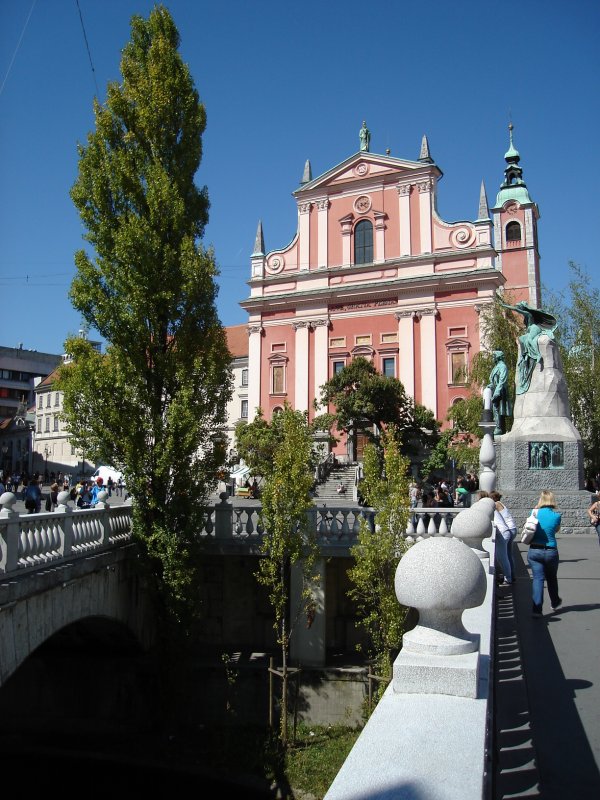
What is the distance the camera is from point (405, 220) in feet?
143

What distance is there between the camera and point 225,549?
16.4 m

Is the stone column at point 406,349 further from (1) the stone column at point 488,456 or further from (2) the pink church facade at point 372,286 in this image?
(1) the stone column at point 488,456

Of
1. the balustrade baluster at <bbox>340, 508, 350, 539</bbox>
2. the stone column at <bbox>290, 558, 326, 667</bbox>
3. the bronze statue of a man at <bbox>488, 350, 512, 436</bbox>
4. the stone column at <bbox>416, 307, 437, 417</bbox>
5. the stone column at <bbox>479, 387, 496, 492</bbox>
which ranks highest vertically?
the stone column at <bbox>416, 307, 437, 417</bbox>

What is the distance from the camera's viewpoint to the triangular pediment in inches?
1706

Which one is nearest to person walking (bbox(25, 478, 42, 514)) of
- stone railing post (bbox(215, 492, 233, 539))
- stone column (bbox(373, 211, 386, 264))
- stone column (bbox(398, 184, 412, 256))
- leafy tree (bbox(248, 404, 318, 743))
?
stone railing post (bbox(215, 492, 233, 539))

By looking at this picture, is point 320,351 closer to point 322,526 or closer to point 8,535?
point 322,526

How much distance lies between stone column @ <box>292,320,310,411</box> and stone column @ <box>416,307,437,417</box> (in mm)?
7498

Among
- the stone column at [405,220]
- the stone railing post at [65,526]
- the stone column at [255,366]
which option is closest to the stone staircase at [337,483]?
the stone column at [255,366]

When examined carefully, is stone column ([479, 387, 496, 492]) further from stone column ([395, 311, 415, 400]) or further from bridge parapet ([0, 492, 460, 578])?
stone column ([395, 311, 415, 400])

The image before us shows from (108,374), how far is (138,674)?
23.6 feet

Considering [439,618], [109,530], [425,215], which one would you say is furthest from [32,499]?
[425,215]

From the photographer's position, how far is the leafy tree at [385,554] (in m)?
14.4

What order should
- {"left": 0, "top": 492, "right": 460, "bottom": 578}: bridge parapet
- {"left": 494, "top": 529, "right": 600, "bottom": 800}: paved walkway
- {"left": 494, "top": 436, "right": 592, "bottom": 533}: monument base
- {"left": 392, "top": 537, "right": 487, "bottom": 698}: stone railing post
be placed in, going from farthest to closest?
1. {"left": 494, "top": 436, "right": 592, "bottom": 533}: monument base
2. {"left": 0, "top": 492, "right": 460, "bottom": 578}: bridge parapet
3. {"left": 494, "top": 529, "right": 600, "bottom": 800}: paved walkway
4. {"left": 392, "top": 537, "right": 487, "bottom": 698}: stone railing post

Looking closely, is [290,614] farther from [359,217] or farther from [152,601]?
[359,217]
